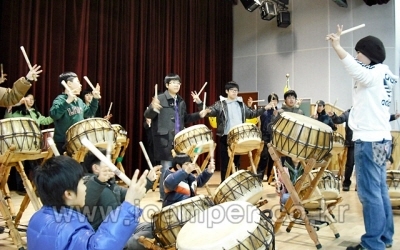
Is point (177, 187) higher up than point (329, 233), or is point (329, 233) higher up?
point (177, 187)

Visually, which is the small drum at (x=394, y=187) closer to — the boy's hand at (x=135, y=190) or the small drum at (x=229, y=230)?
the small drum at (x=229, y=230)

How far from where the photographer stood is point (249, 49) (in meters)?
9.01

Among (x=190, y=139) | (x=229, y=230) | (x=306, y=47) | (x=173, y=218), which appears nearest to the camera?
(x=229, y=230)

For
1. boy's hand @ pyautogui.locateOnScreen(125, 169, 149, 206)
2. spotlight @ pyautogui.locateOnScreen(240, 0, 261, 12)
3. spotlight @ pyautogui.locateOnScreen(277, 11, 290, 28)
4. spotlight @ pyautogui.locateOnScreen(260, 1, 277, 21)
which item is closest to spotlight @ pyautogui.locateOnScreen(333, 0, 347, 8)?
spotlight @ pyautogui.locateOnScreen(277, 11, 290, 28)

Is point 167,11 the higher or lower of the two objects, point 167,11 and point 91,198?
the higher

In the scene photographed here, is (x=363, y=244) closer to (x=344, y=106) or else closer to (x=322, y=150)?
(x=322, y=150)

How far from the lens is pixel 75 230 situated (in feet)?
4.74

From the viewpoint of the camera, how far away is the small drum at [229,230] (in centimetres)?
172

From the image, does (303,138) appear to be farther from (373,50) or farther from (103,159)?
(103,159)

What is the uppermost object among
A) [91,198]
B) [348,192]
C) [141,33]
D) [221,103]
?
[141,33]

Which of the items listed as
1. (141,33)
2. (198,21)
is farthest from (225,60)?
(141,33)

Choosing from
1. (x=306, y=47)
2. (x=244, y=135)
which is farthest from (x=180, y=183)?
(x=306, y=47)

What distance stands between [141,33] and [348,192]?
13.2 ft

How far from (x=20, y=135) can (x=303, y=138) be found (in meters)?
1.83
